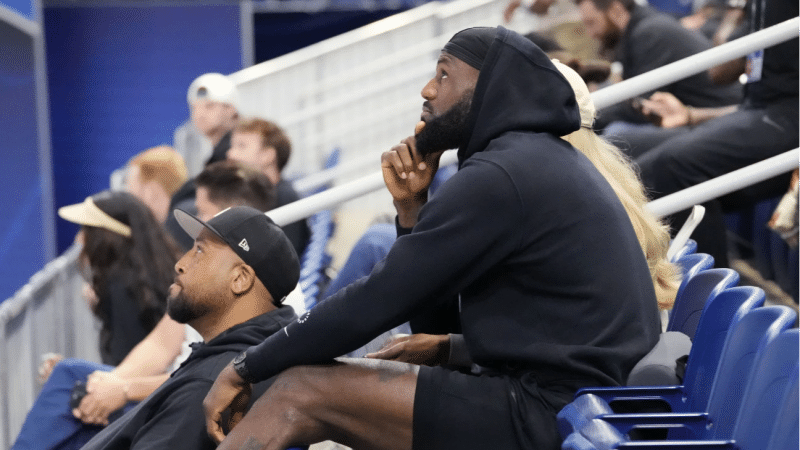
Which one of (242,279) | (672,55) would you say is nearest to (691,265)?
(242,279)

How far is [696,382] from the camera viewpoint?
1771 mm

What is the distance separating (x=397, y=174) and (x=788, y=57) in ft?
5.86

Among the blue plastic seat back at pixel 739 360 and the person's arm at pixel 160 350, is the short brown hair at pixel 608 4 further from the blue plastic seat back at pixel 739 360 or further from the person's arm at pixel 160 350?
the blue plastic seat back at pixel 739 360

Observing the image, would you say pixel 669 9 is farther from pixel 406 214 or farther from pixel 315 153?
pixel 406 214

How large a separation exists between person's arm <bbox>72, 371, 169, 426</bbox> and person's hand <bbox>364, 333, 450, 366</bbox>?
37.2 inches

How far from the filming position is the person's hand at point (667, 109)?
3.91m

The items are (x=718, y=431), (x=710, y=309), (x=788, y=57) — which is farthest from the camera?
(x=788, y=57)

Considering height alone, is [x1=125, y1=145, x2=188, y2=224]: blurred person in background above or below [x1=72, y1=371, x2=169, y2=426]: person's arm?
above

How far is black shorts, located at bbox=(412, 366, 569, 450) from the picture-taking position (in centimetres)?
188

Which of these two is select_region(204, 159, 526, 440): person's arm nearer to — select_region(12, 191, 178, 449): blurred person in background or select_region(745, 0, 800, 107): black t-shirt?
select_region(745, 0, 800, 107): black t-shirt

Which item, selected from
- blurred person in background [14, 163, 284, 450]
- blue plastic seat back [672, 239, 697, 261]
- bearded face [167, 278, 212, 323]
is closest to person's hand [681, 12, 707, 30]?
blue plastic seat back [672, 239, 697, 261]

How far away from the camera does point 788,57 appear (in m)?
3.41

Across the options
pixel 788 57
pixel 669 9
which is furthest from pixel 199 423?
pixel 669 9

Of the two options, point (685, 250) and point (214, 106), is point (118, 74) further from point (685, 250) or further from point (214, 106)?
point (685, 250)
